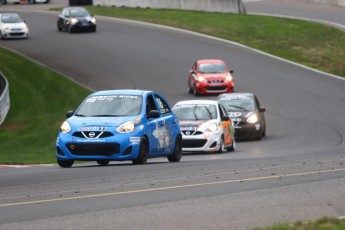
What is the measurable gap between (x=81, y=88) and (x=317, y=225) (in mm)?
33217

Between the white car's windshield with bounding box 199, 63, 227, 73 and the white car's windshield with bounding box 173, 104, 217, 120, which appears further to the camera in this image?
the white car's windshield with bounding box 199, 63, 227, 73

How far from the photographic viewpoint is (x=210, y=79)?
4303 cm

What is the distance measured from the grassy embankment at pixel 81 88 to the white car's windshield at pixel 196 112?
11.4 feet

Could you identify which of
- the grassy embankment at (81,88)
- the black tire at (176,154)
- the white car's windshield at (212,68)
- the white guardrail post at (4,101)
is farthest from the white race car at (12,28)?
the black tire at (176,154)

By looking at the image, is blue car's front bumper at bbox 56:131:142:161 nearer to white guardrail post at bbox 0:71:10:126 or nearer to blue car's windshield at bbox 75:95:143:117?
blue car's windshield at bbox 75:95:143:117

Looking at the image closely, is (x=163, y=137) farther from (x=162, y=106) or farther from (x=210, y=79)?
(x=210, y=79)

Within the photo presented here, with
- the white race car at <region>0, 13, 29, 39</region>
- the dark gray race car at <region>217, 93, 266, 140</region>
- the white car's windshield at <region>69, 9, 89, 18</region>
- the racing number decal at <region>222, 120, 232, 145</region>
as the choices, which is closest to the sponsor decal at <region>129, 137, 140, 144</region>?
the racing number decal at <region>222, 120, 232, 145</region>

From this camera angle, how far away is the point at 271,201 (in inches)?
452

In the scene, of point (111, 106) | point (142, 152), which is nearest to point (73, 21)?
point (111, 106)

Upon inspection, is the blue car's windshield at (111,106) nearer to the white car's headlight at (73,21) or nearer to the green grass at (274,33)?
the green grass at (274,33)

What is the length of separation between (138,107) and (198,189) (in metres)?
6.59

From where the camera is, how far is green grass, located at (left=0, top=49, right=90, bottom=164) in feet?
88.8

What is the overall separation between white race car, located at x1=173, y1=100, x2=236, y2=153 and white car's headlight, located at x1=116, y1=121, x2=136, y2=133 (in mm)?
7509

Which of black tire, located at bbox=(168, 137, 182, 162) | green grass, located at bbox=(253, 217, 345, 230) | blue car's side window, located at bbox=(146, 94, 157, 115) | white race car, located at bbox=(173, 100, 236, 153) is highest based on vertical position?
green grass, located at bbox=(253, 217, 345, 230)
